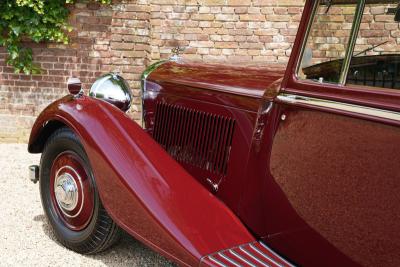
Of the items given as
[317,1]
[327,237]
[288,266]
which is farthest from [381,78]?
[288,266]

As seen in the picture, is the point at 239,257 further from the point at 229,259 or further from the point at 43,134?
the point at 43,134

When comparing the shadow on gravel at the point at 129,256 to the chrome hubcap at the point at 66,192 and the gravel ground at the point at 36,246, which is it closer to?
the gravel ground at the point at 36,246

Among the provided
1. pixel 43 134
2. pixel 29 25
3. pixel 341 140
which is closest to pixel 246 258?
pixel 341 140

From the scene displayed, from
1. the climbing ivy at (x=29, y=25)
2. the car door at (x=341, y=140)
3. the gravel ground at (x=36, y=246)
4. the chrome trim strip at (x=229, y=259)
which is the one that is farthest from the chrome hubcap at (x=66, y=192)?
the climbing ivy at (x=29, y=25)

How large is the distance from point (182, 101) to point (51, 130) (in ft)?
3.00

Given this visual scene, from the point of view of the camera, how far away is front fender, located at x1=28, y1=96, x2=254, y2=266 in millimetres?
2295

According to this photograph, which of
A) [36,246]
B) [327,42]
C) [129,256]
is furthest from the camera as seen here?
[36,246]

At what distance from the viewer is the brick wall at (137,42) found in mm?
5965

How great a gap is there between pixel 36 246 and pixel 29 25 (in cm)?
363

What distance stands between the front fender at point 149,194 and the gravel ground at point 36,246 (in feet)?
1.90

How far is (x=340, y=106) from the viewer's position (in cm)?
201

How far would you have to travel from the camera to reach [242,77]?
2.81 metres

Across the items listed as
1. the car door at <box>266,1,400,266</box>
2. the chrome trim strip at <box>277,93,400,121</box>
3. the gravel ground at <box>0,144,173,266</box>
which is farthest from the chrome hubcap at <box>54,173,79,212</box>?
the chrome trim strip at <box>277,93,400,121</box>

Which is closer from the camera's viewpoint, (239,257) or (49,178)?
(239,257)
